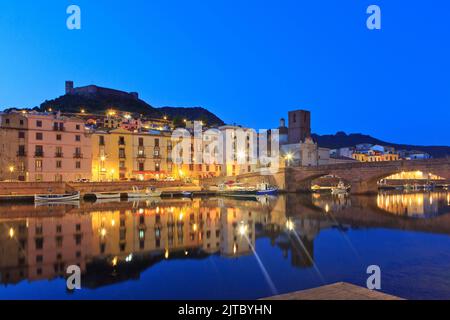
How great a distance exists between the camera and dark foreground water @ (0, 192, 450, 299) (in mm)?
12148

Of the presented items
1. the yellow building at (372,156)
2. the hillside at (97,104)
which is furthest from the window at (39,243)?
the yellow building at (372,156)

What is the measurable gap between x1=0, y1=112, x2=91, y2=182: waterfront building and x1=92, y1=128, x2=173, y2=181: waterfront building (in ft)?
8.30

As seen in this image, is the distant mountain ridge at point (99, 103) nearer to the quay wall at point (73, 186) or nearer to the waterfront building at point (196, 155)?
the waterfront building at point (196, 155)

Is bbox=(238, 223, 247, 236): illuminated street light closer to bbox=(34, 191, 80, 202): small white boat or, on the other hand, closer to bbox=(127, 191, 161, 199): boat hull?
bbox=(127, 191, 161, 199): boat hull

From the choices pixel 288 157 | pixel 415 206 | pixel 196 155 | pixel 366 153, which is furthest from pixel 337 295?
pixel 366 153

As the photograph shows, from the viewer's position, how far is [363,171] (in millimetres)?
62125

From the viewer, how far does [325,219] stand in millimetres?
32156

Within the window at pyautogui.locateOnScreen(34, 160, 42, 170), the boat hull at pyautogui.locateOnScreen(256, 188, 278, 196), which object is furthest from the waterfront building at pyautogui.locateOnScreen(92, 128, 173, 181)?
the boat hull at pyautogui.locateOnScreen(256, 188, 278, 196)

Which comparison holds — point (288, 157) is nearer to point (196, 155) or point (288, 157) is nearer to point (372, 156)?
point (196, 155)

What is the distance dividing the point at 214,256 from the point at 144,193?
41.8 m
